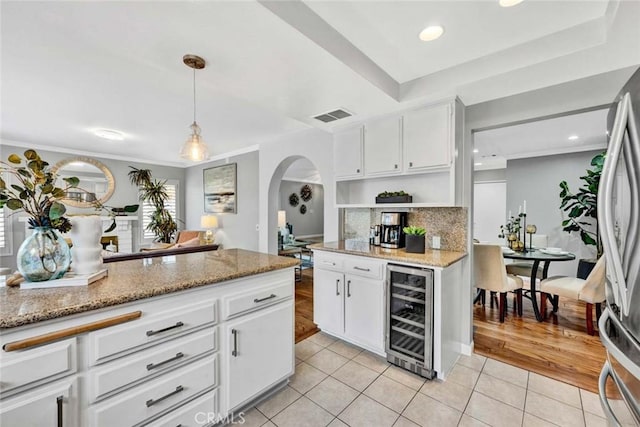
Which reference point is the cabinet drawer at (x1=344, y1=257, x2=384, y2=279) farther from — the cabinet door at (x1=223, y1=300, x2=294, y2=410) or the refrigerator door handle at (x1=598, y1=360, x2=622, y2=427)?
the refrigerator door handle at (x1=598, y1=360, x2=622, y2=427)

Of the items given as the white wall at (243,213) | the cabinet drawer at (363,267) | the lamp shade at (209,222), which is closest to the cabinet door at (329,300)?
the cabinet drawer at (363,267)

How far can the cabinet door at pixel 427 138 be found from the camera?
2.43 metres

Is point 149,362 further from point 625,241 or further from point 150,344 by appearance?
point 625,241

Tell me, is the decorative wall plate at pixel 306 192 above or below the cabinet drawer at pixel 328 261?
above

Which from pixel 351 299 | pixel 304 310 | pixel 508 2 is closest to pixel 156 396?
pixel 351 299

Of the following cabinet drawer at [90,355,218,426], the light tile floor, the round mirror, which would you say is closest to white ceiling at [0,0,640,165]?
cabinet drawer at [90,355,218,426]

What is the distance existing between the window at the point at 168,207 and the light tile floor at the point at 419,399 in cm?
560

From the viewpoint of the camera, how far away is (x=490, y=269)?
3.24 metres

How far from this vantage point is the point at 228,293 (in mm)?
1636

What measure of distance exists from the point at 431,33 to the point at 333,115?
4.02 ft

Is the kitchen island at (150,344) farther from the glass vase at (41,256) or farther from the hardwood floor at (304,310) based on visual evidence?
the hardwood floor at (304,310)

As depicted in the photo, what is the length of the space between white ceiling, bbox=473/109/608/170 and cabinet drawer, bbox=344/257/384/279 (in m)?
2.39

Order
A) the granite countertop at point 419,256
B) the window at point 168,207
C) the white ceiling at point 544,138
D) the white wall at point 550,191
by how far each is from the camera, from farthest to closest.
→ the window at point 168,207
the white wall at point 550,191
the white ceiling at point 544,138
the granite countertop at point 419,256

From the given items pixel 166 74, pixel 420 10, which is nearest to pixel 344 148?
pixel 420 10
